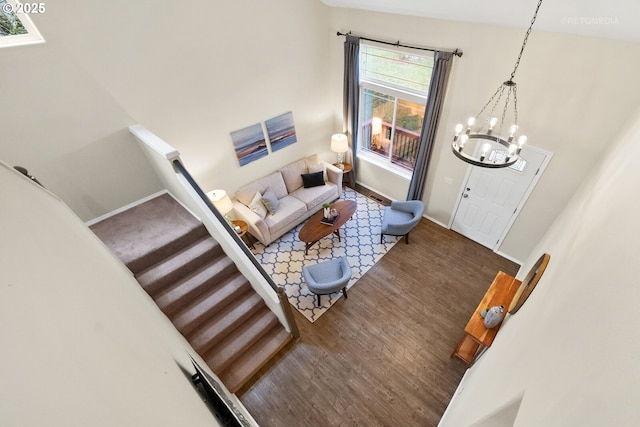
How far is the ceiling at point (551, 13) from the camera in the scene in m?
2.33

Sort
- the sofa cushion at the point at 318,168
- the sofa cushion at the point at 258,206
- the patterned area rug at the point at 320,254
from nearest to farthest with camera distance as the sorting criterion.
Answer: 1. the patterned area rug at the point at 320,254
2. the sofa cushion at the point at 258,206
3. the sofa cushion at the point at 318,168

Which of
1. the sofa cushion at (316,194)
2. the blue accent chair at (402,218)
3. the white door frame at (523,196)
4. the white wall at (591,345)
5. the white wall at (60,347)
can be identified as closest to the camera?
the white wall at (60,347)

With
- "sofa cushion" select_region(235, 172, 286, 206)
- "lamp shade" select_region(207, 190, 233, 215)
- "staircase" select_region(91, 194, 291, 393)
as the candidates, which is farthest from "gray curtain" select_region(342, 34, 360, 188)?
"staircase" select_region(91, 194, 291, 393)

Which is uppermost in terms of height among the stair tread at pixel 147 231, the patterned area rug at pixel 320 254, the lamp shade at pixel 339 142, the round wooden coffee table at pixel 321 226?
the stair tread at pixel 147 231

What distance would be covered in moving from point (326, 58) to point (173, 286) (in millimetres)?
4650

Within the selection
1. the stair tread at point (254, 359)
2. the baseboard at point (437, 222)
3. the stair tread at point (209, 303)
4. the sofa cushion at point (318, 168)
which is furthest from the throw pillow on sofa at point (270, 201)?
the baseboard at point (437, 222)

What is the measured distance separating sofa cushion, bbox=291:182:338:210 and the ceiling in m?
3.07

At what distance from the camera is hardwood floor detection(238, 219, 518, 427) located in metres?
3.36

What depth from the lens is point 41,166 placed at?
3240 millimetres

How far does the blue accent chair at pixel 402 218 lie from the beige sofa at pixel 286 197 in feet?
4.22

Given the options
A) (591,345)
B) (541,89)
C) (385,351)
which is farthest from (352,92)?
(591,345)

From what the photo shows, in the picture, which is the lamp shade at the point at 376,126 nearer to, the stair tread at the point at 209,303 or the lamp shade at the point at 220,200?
the lamp shade at the point at 220,200

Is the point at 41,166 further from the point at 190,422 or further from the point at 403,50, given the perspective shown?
the point at 403,50

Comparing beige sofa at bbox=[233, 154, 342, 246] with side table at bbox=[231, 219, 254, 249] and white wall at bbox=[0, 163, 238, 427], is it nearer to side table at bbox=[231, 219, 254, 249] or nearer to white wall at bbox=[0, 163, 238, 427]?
side table at bbox=[231, 219, 254, 249]
